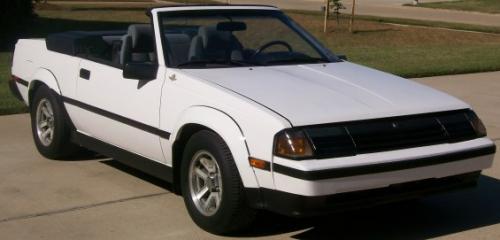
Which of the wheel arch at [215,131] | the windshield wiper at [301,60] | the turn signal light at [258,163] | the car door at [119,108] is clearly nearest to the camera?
the turn signal light at [258,163]

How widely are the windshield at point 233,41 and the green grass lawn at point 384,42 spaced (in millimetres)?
3885

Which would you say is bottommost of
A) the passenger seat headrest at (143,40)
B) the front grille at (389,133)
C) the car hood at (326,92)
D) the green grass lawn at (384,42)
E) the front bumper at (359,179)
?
the green grass lawn at (384,42)

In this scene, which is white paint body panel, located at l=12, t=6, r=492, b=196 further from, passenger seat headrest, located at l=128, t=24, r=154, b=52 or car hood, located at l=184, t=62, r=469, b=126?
passenger seat headrest, located at l=128, t=24, r=154, b=52

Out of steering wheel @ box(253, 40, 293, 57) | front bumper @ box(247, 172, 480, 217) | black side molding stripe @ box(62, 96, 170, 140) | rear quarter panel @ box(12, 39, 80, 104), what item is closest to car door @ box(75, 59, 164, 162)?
black side molding stripe @ box(62, 96, 170, 140)

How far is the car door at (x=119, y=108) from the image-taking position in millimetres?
5777

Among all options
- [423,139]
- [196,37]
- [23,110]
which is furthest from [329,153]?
[23,110]

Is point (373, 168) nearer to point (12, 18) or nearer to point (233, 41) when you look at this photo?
point (233, 41)

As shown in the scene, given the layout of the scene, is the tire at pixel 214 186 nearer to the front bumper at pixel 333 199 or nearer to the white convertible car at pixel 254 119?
the white convertible car at pixel 254 119

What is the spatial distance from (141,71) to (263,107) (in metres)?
1.22

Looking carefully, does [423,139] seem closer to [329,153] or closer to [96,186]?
[329,153]

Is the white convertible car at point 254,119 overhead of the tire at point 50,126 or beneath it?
overhead

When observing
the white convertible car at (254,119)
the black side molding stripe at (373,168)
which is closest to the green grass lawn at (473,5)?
Result: the white convertible car at (254,119)

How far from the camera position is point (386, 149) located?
496cm

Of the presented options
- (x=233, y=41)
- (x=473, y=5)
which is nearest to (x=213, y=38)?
(x=233, y=41)
